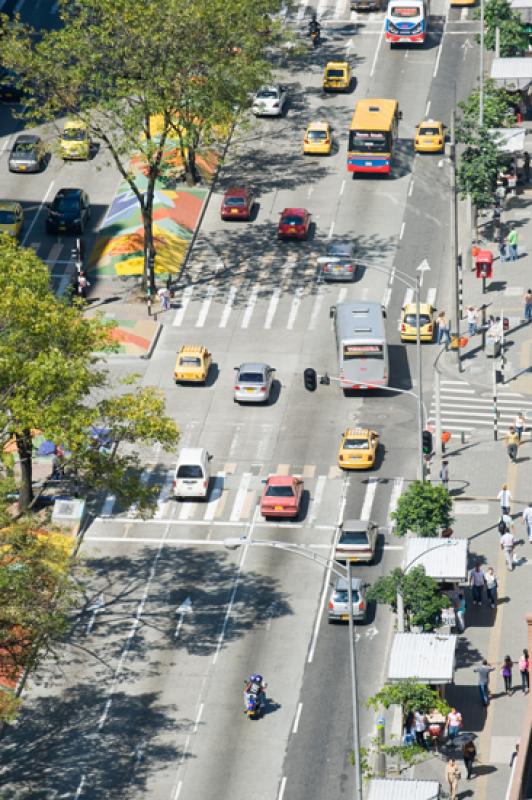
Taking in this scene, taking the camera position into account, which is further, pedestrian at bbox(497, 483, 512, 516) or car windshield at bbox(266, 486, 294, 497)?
car windshield at bbox(266, 486, 294, 497)

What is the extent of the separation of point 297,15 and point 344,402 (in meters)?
48.5

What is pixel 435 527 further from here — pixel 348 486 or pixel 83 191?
pixel 83 191

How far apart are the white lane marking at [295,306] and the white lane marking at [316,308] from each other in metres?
0.84

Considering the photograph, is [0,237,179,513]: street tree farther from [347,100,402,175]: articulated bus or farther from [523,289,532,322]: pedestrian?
[347,100,402,175]: articulated bus

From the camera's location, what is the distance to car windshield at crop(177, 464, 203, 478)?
333 ft

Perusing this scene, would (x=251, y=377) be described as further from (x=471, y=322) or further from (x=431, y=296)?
(x=431, y=296)

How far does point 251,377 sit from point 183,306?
11.7 metres

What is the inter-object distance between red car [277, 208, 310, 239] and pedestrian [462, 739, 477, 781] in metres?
47.4

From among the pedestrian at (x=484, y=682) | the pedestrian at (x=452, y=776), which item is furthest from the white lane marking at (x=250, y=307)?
the pedestrian at (x=452, y=776)

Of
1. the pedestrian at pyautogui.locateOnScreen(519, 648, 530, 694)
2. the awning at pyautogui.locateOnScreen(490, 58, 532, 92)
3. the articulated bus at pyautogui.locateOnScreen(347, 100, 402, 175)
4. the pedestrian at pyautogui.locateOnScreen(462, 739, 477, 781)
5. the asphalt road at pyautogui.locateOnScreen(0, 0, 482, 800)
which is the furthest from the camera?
the awning at pyautogui.locateOnScreen(490, 58, 532, 92)

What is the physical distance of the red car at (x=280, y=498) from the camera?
326ft

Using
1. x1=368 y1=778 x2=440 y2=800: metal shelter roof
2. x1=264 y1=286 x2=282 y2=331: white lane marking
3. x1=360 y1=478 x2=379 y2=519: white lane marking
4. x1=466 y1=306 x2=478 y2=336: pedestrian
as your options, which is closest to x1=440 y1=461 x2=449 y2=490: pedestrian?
x1=360 y1=478 x2=379 y2=519: white lane marking

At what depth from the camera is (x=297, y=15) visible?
150750 mm

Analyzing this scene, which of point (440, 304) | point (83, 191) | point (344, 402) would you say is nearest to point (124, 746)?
point (344, 402)
